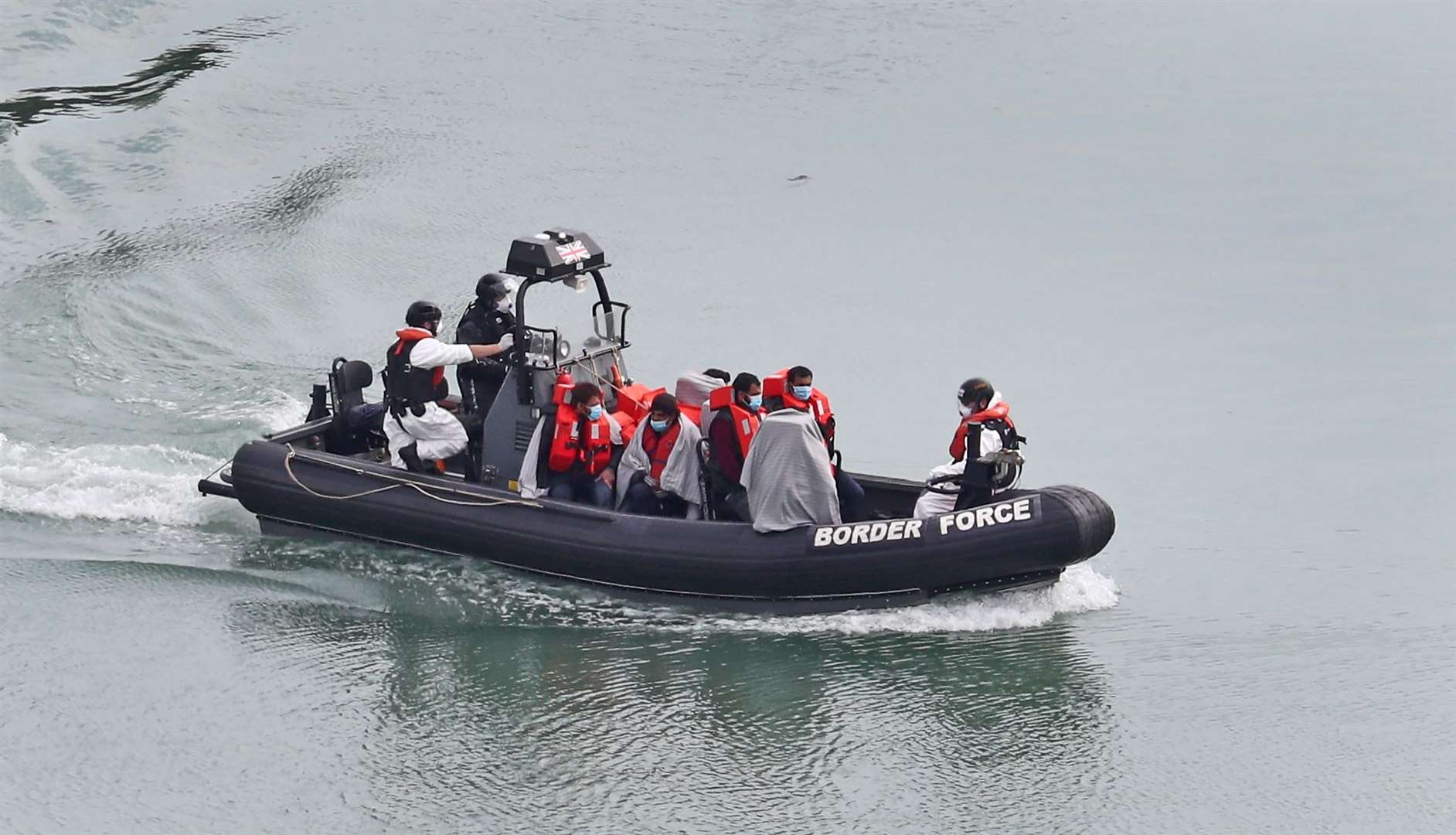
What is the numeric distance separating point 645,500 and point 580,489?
1.39ft

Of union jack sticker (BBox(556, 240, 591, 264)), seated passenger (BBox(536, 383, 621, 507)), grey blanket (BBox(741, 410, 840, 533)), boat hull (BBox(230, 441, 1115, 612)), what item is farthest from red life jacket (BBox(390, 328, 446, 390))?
grey blanket (BBox(741, 410, 840, 533))

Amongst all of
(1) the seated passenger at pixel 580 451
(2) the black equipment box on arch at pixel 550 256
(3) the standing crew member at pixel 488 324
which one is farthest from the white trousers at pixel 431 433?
(2) the black equipment box on arch at pixel 550 256

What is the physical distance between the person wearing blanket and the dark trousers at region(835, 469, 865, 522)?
2.58ft

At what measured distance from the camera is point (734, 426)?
9398 millimetres

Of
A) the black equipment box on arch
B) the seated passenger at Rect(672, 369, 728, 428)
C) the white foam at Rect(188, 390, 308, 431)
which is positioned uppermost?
the black equipment box on arch

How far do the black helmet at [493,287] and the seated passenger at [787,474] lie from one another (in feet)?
6.74

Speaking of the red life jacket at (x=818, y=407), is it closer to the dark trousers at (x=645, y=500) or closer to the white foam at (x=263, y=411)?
the dark trousers at (x=645, y=500)

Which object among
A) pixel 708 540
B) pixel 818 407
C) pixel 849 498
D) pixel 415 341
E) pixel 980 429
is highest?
pixel 415 341

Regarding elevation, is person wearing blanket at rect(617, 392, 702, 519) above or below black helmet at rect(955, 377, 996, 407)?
below

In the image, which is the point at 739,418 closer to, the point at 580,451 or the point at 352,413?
the point at 580,451

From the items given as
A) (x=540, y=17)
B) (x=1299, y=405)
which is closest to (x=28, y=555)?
(x=1299, y=405)

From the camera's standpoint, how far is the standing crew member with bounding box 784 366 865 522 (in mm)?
9305

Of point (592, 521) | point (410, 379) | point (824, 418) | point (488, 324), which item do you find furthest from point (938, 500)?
point (410, 379)

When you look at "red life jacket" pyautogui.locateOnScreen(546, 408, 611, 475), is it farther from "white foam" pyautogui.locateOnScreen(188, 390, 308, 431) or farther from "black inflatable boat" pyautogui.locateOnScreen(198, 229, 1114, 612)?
"white foam" pyautogui.locateOnScreen(188, 390, 308, 431)
